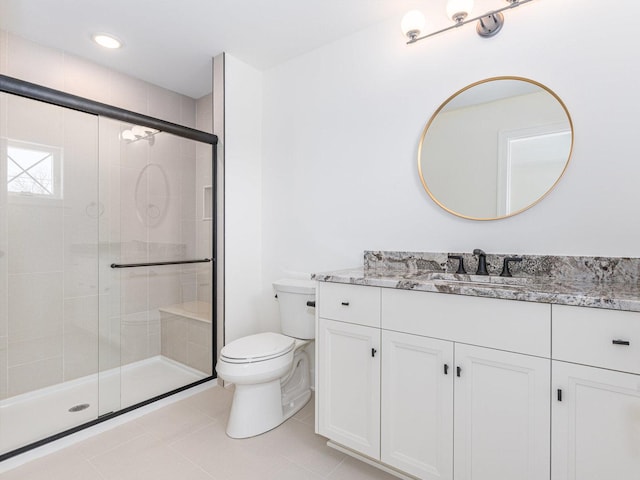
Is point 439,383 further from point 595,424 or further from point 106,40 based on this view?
point 106,40

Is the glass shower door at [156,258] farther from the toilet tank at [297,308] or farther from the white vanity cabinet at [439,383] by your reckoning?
the white vanity cabinet at [439,383]

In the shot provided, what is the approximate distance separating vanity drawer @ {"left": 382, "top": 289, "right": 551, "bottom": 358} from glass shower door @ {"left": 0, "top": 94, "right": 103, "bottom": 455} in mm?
1808

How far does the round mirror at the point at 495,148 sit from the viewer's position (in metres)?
1.58

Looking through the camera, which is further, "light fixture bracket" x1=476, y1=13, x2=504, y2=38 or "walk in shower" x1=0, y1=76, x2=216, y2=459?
"walk in shower" x1=0, y1=76, x2=216, y2=459

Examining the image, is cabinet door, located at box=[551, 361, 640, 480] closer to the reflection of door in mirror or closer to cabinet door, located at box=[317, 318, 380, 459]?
cabinet door, located at box=[317, 318, 380, 459]

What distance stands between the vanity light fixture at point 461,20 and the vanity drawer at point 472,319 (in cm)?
130

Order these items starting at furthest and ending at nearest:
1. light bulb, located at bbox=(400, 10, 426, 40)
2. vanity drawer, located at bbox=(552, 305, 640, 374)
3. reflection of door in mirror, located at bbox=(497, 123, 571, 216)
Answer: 1. light bulb, located at bbox=(400, 10, 426, 40)
2. reflection of door in mirror, located at bbox=(497, 123, 571, 216)
3. vanity drawer, located at bbox=(552, 305, 640, 374)

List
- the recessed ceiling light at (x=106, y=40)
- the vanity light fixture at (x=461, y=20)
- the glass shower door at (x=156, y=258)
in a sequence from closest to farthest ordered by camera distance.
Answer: the vanity light fixture at (x=461, y=20) → the glass shower door at (x=156, y=258) → the recessed ceiling light at (x=106, y=40)

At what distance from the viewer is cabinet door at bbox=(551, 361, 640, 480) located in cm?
102

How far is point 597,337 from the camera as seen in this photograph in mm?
1067

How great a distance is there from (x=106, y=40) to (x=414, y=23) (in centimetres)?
205

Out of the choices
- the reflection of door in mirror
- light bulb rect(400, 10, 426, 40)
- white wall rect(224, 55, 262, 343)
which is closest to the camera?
the reflection of door in mirror

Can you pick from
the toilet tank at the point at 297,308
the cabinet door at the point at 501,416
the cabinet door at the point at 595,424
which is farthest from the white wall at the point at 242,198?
the cabinet door at the point at 595,424

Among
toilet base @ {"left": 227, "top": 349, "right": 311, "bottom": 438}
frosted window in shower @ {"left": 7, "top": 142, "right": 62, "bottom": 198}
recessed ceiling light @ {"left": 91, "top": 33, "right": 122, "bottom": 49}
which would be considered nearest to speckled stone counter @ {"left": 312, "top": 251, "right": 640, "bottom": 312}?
toilet base @ {"left": 227, "top": 349, "right": 311, "bottom": 438}
